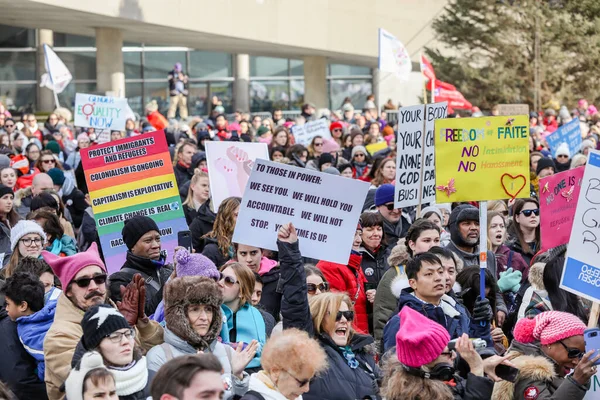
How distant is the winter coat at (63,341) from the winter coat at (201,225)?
4166 mm

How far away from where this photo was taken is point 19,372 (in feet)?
22.6

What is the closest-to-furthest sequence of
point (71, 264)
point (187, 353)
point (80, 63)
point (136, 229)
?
point (187, 353) → point (71, 264) → point (136, 229) → point (80, 63)

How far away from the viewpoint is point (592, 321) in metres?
6.99

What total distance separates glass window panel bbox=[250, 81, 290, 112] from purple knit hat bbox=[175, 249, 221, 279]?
4136cm

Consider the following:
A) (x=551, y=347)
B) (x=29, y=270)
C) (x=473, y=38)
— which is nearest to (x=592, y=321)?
(x=551, y=347)

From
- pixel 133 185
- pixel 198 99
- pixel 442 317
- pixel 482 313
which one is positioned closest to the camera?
pixel 442 317

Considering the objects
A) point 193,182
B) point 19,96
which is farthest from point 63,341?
point 19,96

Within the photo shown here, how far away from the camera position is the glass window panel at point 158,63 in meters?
45.1

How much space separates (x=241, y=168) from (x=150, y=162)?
1856mm

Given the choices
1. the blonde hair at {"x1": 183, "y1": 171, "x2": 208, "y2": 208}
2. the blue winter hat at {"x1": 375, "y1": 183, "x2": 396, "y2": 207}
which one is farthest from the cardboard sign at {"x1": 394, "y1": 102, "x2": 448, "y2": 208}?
the blonde hair at {"x1": 183, "y1": 171, "x2": 208, "y2": 208}

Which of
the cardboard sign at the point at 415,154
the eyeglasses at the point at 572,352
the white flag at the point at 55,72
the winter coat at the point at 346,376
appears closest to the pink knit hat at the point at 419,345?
the winter coat at the point at 346,376

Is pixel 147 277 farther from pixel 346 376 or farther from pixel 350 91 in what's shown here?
pixel 350 91

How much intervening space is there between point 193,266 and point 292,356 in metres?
1.49

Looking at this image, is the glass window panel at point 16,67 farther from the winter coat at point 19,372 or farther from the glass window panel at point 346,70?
the winter coat at point 19,372
